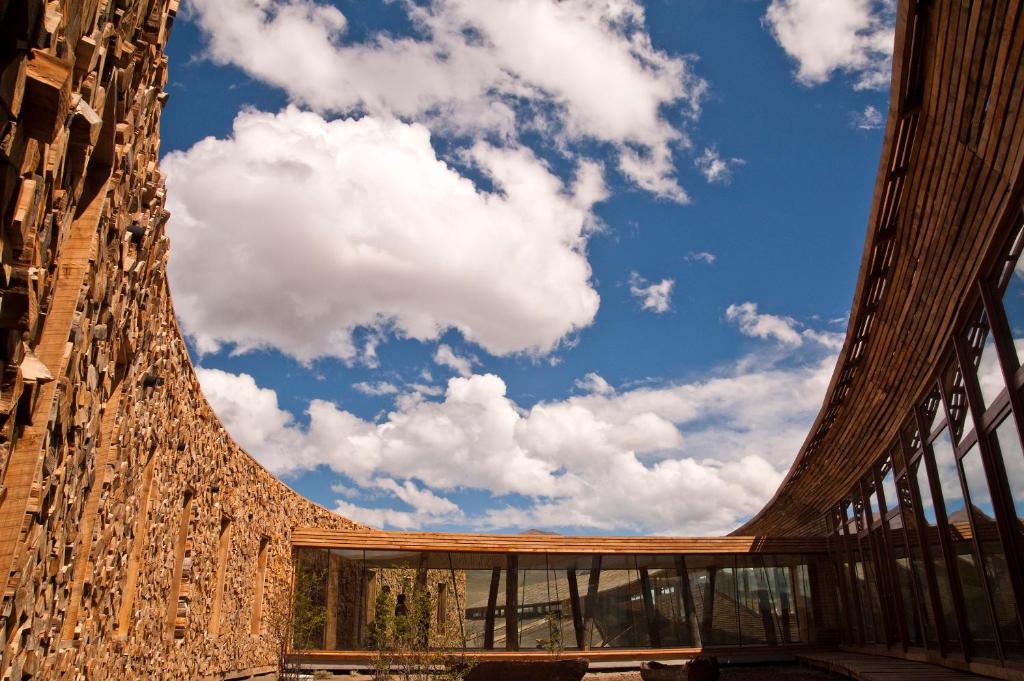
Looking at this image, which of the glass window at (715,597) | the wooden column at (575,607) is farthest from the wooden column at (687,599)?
Result: the wooden column at (575,607)

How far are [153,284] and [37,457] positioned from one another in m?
3.13

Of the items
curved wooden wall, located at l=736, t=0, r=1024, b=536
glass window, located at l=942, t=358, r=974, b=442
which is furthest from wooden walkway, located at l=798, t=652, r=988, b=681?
curved wooden wall, located at l=736, t=0, r=1024, b=536

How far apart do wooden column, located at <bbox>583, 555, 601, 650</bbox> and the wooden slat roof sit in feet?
1.34

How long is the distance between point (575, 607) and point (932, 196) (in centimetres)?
1431

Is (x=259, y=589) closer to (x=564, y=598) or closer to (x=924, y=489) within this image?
(x=564, y=598)

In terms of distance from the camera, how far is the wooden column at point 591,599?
1806 centimetres

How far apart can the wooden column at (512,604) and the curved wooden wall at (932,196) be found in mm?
9421

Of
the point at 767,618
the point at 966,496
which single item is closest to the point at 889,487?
the point at 966,496

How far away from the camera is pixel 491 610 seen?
17.9 metres

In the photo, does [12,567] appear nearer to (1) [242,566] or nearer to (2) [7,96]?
(2) [7,96]

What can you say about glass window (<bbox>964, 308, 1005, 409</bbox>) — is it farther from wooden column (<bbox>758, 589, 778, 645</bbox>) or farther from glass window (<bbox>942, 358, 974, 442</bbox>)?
wooden column (<bbox>758, 589, 778, 645</bbox>)

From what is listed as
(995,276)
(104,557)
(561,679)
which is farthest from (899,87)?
(561,679)

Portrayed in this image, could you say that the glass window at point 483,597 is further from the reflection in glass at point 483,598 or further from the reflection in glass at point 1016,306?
the reflection in glass at point 1016,306

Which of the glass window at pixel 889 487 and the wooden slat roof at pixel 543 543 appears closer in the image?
the glass window at pixel 889 487
